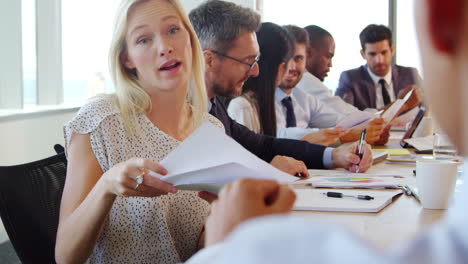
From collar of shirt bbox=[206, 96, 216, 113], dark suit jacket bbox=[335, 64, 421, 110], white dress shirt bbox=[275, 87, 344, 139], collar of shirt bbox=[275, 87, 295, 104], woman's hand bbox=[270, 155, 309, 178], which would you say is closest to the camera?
woman's hand bbox=[270, 155, 309, 178]

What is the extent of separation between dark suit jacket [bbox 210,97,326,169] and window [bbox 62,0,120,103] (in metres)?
3.24

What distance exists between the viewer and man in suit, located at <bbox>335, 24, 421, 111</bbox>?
6.51m

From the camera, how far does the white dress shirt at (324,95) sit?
526 cm

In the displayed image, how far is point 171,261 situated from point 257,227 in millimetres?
1498

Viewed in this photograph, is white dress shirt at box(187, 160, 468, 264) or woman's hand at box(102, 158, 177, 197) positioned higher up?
white dress shirt at box(187, 160, 468, 264)

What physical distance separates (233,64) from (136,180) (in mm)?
1581

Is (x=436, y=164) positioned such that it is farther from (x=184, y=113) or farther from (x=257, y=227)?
(x=257, y=227)

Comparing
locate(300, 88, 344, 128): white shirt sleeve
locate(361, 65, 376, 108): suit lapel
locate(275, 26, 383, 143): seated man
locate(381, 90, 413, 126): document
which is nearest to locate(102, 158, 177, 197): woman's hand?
locate(275, 26, 383, 143): seated man

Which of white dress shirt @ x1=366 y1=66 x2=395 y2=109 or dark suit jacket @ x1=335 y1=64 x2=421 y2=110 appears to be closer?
dark suit jacket @ x1=335 y1=64 x2=421 y2=110

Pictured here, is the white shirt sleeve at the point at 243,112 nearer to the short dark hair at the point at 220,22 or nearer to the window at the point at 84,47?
the short dark hair at the point at 220,22

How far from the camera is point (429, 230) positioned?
418 mm

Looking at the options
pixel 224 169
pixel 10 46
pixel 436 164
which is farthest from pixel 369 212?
pixel 10 46

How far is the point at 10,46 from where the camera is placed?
470 centimetres

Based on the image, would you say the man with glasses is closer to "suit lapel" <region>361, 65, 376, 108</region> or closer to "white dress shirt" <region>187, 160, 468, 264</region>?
"white dress shirt" <region>187, 160, 468, 264</region>
